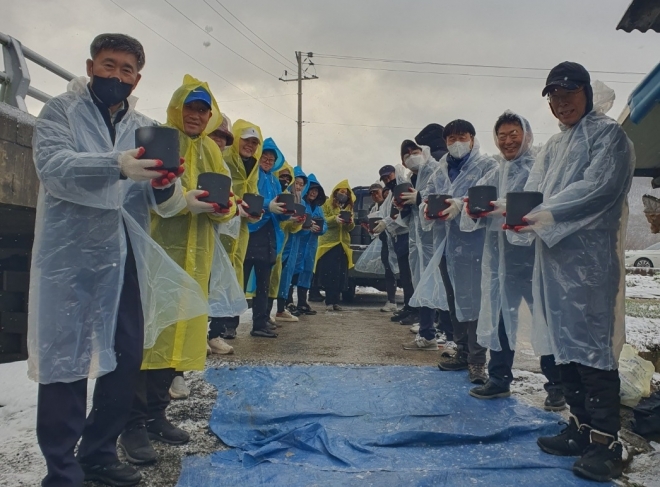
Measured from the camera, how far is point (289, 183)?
A: 646 centimetres

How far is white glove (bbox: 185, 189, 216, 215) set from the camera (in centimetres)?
236

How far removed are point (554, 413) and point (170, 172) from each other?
238cm

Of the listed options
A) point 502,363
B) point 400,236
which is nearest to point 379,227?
point 400,236

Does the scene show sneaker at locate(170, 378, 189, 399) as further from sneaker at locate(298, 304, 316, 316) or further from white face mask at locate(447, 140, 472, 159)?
sneaker at locate(298, 304, 316, 316)

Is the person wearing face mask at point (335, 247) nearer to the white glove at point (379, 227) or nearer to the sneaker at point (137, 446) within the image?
the white glove at point (379, 227)

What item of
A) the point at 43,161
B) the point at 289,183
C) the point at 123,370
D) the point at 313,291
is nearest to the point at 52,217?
the point at 43,161

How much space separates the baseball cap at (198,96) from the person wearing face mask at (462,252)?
1.82 m

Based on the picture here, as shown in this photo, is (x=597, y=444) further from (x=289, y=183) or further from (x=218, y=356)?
(x=289, y=183)

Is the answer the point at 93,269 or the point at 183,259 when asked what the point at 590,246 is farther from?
the point at 93,269

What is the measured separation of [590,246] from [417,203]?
95.0 inches

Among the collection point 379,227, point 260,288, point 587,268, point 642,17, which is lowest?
point 260,288

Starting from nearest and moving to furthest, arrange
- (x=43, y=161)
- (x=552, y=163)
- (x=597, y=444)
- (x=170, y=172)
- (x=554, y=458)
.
A: 1. (x=43, y=161)
2. (x=170, y=172)
3. (x=597, y=444)
4. (x=554, y=458)
5. (x=552, y=163)

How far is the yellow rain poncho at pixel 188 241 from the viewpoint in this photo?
7.77 feet

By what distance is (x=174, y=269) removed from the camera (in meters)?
2.17
